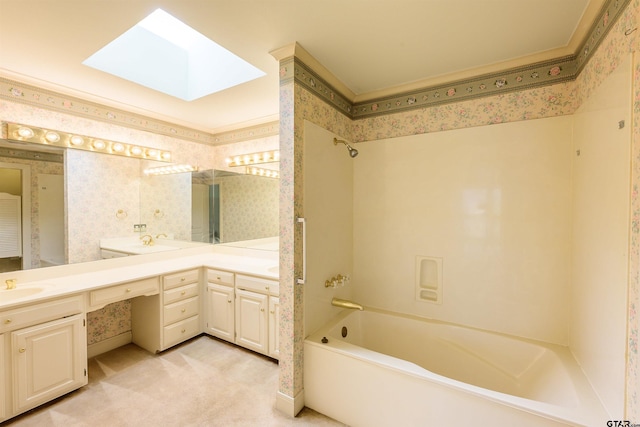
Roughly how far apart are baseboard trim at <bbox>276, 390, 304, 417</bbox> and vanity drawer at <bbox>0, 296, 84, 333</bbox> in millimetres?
1663

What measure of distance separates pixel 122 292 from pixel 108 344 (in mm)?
832

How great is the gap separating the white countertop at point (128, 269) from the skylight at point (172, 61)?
5.60 feet

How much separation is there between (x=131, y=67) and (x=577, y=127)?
11.0 ft

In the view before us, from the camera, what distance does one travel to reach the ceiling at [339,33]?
1.42 meters

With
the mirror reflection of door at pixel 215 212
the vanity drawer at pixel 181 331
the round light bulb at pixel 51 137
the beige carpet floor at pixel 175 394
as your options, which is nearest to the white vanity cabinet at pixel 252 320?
the beige carpet floor at pixel 175 394

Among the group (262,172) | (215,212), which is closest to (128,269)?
(215,212)

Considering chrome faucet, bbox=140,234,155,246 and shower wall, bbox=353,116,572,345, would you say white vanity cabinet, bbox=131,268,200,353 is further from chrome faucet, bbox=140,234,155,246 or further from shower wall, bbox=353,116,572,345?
shower wall, bbox=353,116,572,345

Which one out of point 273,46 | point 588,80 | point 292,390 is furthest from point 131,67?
point 588,80

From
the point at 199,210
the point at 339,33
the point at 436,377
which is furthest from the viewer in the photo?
the point at 199,210

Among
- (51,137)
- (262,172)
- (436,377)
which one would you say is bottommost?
(436,377)

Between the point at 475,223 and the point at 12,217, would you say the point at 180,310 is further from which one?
the point at 475,223

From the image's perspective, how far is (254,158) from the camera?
3262 mm

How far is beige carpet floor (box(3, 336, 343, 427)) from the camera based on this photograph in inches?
70.9

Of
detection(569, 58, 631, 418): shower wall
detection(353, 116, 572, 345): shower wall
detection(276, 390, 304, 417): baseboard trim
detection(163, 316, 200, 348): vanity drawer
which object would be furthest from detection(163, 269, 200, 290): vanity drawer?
detection(569, 58, 631, 418): shower wall
